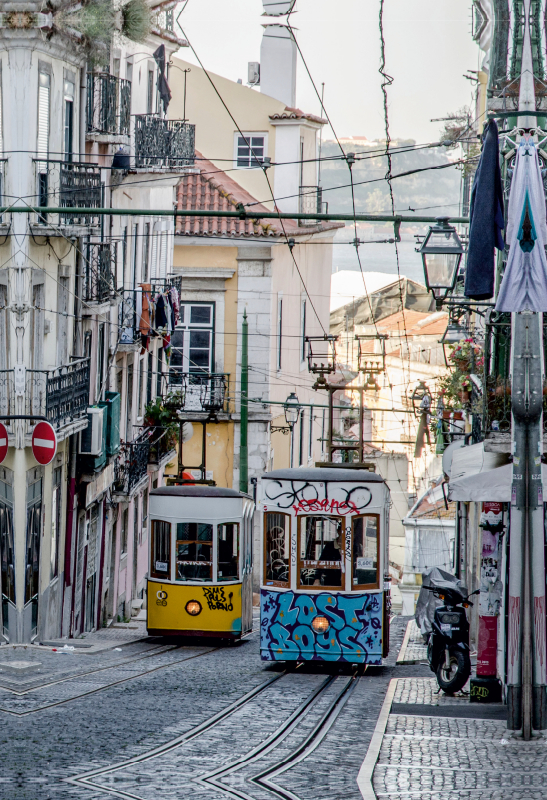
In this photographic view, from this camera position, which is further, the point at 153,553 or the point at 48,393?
the point at 153,553

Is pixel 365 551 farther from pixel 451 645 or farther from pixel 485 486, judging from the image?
Answer: pixel 485 486

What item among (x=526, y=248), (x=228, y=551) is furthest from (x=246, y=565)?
(x=526, y=248)

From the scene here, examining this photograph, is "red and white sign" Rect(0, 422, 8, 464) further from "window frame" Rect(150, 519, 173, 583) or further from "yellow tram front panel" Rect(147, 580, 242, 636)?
"yellow tram front panel" Rect(147, 580, 242, 636)

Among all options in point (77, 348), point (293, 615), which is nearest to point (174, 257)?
point (77, 348)

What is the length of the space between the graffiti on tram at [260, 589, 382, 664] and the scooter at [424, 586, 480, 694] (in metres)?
2.15

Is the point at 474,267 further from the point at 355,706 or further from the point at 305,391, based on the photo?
the point at 305,391

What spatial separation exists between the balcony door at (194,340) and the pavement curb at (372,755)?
861 inches

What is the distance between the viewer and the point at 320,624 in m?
16.9

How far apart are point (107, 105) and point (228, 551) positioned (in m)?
8.64

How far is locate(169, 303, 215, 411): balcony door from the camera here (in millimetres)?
35625

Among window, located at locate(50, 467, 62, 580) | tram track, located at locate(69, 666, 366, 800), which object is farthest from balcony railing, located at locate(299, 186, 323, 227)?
tram track, located at locate(69, 666, 366, 800)

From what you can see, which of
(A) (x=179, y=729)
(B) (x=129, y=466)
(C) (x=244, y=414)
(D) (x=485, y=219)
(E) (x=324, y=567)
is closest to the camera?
(A) (x=179, y=729)

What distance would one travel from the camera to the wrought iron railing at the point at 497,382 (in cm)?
1394

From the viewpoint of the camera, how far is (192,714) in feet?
41.9
